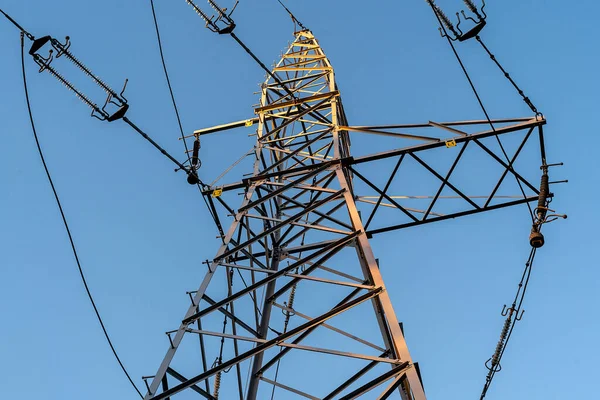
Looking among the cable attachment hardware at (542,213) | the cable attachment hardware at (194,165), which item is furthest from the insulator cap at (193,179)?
the cable attachment hardware at (542,213)

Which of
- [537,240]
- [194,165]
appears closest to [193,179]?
[194,165]

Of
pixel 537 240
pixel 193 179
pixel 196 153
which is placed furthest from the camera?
pixel 196 153

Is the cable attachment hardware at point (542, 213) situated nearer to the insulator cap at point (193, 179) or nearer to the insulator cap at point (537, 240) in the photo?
the insulator cap at point (537, 240)

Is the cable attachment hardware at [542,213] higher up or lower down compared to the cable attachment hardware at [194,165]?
lower down

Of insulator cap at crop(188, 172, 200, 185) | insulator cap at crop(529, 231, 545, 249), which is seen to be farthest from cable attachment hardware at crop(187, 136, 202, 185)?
insulator cap at crop(529, 231, 545, 249)

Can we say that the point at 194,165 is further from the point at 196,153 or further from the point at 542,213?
the point at 542,213

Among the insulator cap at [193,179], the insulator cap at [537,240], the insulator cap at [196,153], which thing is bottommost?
the insulator cap at [537,240]

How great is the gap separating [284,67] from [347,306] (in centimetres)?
923

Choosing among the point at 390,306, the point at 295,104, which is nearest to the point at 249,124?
the point at 295,104

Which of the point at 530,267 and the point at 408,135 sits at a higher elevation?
the point at 408,135

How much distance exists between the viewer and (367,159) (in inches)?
458

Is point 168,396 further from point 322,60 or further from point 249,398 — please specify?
point 322,60

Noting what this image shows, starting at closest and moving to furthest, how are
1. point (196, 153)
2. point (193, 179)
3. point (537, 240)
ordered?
point (537, 240)
point (193, 179)
point (196, 153)

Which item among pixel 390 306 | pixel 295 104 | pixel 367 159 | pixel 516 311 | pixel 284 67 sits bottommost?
pixel 390 306
